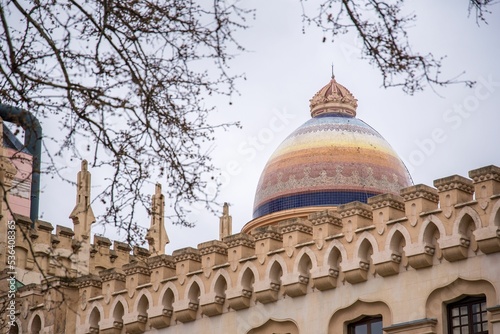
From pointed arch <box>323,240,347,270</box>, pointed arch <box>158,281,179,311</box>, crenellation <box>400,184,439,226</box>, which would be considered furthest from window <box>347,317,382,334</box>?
pointed arch <box>158,281,179,311</box>

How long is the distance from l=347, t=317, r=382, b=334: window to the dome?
37.2ft

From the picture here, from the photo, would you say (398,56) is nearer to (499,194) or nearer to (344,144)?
(499,194)

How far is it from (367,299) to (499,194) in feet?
15.0

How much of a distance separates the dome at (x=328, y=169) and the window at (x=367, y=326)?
37.2ft

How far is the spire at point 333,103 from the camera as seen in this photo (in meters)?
46.9

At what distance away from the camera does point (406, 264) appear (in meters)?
30.0

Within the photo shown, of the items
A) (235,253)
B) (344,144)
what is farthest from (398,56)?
(344,144)

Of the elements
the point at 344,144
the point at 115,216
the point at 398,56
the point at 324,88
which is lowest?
the point at 115,216

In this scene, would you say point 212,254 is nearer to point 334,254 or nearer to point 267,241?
point 267,241

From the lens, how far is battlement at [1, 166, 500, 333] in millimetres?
28938

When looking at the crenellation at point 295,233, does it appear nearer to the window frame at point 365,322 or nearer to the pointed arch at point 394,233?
the window frame at point 365,322

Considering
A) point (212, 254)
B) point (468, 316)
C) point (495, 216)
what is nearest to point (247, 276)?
point (212, 254)

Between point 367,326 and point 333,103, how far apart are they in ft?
57.4

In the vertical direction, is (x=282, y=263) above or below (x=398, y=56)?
above
